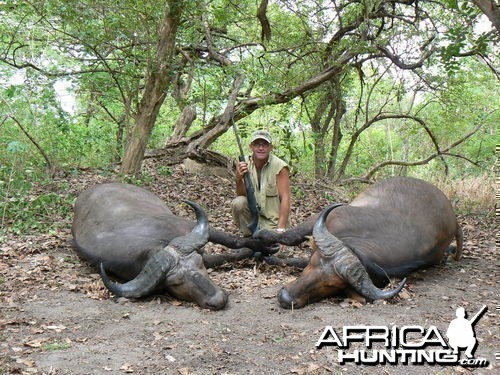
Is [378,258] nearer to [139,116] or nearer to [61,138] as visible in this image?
[139,116]

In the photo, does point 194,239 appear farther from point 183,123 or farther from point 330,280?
point 183,123

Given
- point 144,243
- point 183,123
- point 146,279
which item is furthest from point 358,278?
point 183,123

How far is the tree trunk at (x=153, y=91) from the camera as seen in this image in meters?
7.78

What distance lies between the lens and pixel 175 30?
25.7ft

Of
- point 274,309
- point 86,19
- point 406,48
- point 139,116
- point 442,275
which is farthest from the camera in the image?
point 406,48

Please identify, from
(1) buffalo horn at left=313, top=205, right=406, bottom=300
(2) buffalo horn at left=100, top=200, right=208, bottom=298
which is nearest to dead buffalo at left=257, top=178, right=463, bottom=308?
(1) buffalo horn at left=313, top=205, right=406, bottom=300

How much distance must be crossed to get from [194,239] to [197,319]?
1.08m

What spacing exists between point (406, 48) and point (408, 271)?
226 inches

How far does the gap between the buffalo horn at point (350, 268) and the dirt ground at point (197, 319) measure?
13 centimetres

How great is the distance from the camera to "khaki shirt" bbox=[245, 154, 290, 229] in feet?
21.9

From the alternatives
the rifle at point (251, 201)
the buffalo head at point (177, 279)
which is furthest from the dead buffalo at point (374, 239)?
the buffalo head at point (177, 279)

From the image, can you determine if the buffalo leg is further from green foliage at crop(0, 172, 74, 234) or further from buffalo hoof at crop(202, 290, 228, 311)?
green foliage at crop(0, 172, 74, 234)

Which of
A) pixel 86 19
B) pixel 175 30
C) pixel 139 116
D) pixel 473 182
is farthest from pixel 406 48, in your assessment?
pixel 86 19

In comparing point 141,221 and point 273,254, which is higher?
point 141,221
